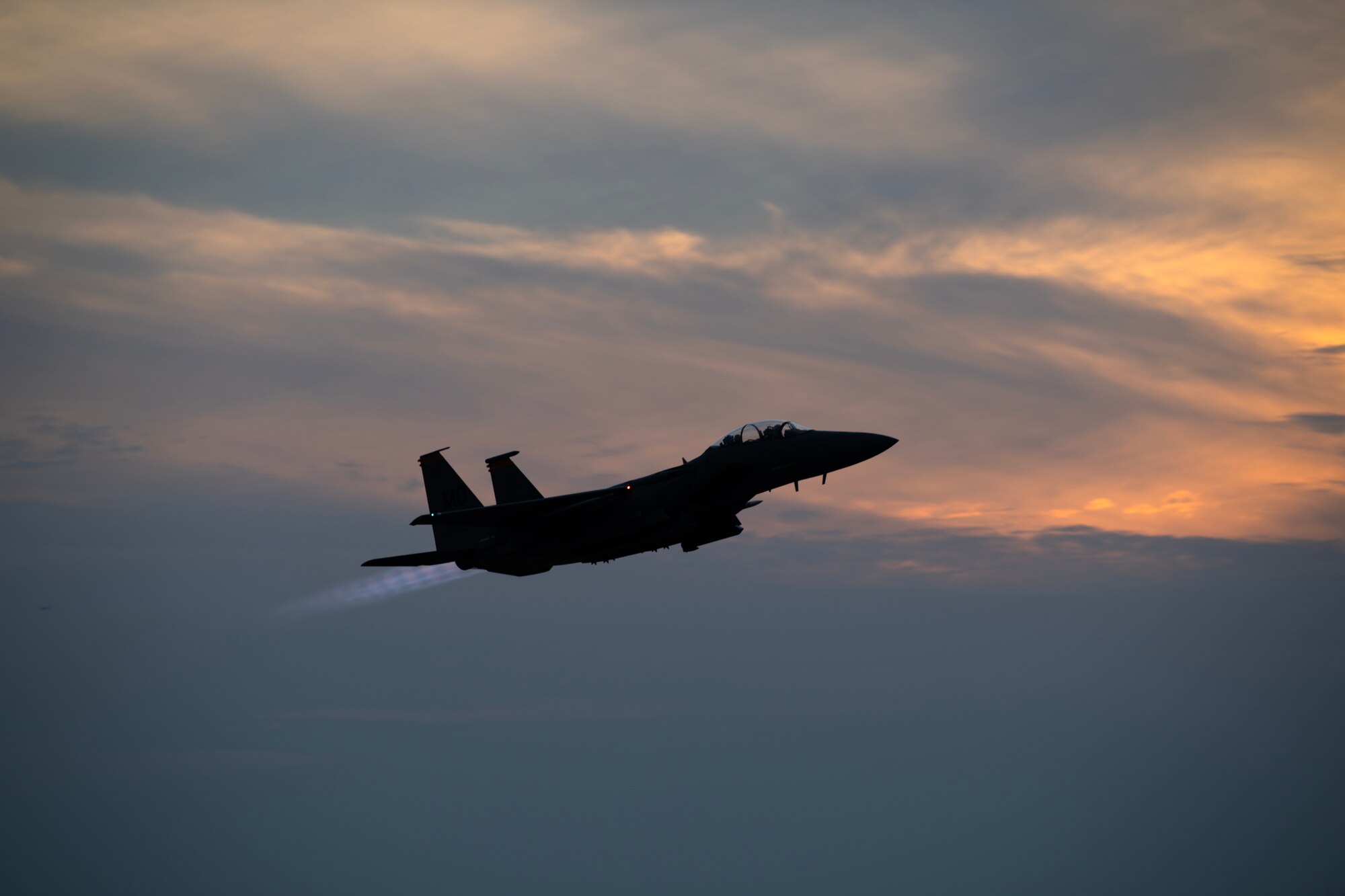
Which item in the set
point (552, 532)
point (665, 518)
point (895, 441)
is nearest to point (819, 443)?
point (895, 441)

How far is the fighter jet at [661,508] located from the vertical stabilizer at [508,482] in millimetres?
2880

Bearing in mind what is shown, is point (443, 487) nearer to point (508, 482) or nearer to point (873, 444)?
point (508, 482)

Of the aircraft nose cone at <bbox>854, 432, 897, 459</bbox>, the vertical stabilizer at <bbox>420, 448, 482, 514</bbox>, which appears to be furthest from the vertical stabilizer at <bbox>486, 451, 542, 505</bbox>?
the aircraft nose cone at <bbox>854, 432, 897, 459</bbox>

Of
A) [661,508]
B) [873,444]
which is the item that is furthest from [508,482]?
[873,444]

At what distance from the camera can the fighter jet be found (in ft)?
114

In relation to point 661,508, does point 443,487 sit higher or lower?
higher

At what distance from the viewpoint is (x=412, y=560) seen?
38062 millimetres

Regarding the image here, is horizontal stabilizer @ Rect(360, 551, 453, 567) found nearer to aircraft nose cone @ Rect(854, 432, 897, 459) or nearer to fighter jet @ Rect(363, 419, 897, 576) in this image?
fighter jet @ Rect(363, 419, 897, 576)

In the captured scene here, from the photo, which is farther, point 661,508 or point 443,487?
point 443,487

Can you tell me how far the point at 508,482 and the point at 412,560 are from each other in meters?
5.10

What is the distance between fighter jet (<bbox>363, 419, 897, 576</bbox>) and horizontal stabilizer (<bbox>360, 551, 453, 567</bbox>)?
0.04 metres

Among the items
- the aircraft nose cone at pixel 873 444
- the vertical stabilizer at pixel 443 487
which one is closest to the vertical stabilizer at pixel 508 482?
the vertical stabilizer at pixel 443 487

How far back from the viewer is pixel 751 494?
3531 cm

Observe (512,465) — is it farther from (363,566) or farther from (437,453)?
(363,566)
